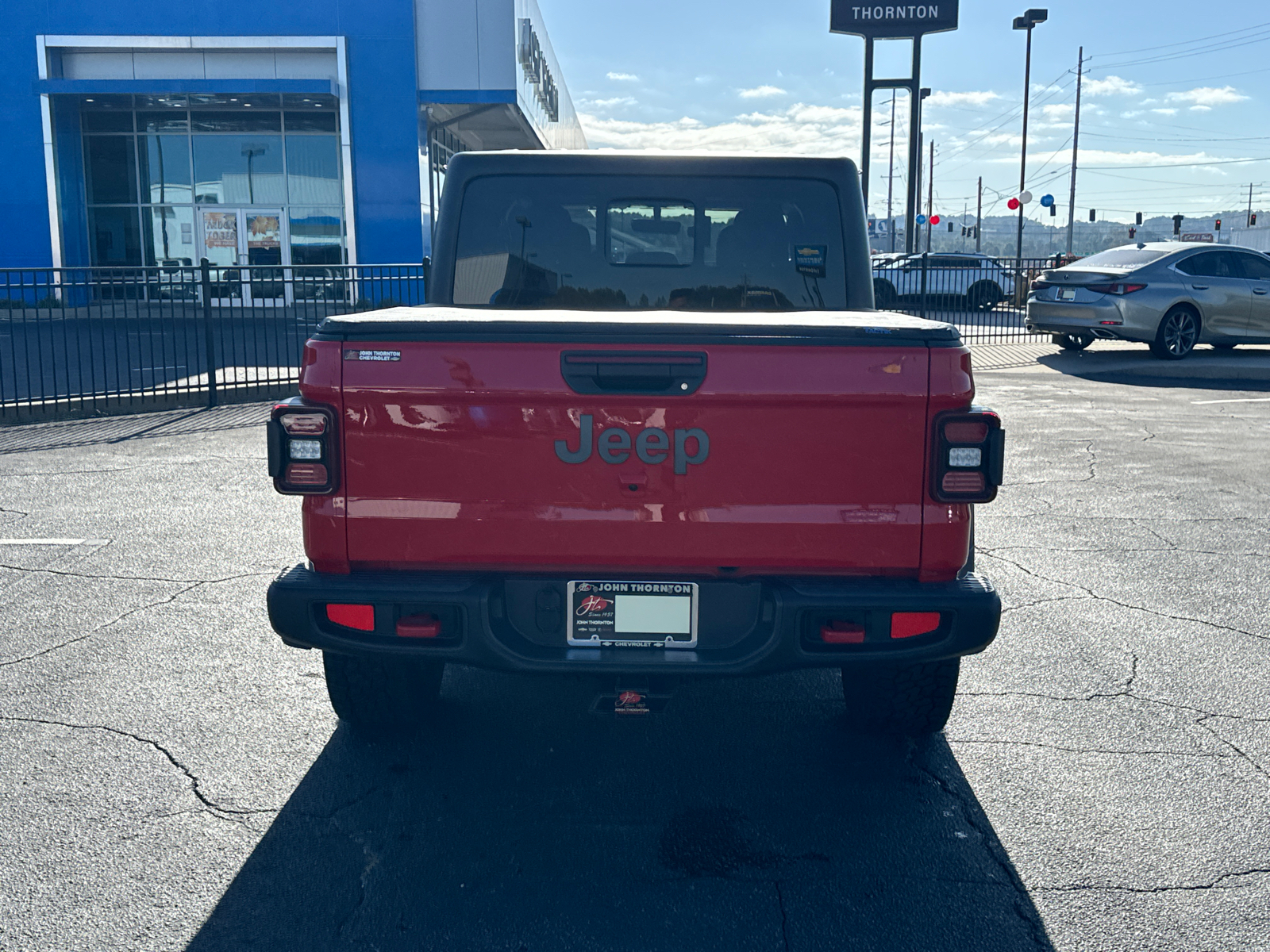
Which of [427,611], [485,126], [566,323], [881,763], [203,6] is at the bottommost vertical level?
[881,763]

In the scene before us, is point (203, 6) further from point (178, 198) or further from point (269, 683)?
point (269, 683)

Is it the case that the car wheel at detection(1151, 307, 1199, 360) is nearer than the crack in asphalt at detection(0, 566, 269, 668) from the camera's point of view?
No

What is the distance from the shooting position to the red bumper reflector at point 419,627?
318 centimetres

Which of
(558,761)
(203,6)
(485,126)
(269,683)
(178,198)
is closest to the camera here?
(558,761)

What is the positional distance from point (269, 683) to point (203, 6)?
25806 mm

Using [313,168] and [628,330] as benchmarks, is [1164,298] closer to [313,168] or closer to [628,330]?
[628,330]

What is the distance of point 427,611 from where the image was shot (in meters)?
3.16

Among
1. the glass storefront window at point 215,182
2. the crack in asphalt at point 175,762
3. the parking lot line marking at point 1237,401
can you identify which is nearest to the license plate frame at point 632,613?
the crack in asphalt at point 175,762

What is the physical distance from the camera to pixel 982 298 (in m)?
Answer: 22.4

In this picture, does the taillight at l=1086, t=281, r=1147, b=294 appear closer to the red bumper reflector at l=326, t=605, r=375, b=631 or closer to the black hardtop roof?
the black hardtop roof

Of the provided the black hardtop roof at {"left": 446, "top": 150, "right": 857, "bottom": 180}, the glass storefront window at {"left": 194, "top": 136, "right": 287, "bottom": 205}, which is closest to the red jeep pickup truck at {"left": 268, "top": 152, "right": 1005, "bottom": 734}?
the black hardtop roof at {"left": 446, "top": 150, "right": 857, "bottom": 180}

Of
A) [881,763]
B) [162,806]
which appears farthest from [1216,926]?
[162,806]

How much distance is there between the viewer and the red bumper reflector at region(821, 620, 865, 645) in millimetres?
3152

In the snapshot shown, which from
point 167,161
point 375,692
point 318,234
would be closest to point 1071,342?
point 375,692
